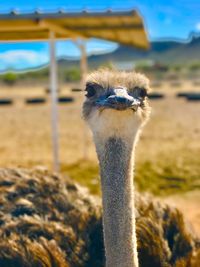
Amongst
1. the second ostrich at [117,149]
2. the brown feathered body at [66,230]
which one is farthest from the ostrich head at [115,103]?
the brown feathered body at [66,230]

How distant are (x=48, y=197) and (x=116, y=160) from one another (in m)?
1.13

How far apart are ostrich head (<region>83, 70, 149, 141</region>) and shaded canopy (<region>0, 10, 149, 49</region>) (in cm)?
352

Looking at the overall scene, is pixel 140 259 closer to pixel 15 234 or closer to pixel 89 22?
pixel 15 234

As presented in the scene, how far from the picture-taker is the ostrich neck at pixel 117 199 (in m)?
2.54

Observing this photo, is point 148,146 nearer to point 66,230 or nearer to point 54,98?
point 54,98

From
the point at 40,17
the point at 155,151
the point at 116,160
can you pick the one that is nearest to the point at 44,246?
the point at 116,160

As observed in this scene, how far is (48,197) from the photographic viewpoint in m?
3.68

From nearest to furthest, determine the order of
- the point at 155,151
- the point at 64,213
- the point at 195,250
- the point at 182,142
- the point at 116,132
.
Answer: the point at 116,132
the point at 195,250
the point at 64,213
the point at 155,151
the point at 182,142

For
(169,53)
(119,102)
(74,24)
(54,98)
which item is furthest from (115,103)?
(169,53)

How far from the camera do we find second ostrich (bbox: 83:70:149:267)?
252 cm

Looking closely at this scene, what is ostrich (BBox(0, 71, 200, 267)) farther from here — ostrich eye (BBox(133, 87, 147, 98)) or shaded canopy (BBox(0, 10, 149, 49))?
shaded canopy (BBox(0, 10, 149, 49))

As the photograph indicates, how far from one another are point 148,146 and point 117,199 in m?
7.50

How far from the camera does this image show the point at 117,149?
262 cm

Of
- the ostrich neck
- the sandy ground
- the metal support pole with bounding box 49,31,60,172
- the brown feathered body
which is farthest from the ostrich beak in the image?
the metal support pole with bounding box 49,31,60,172
